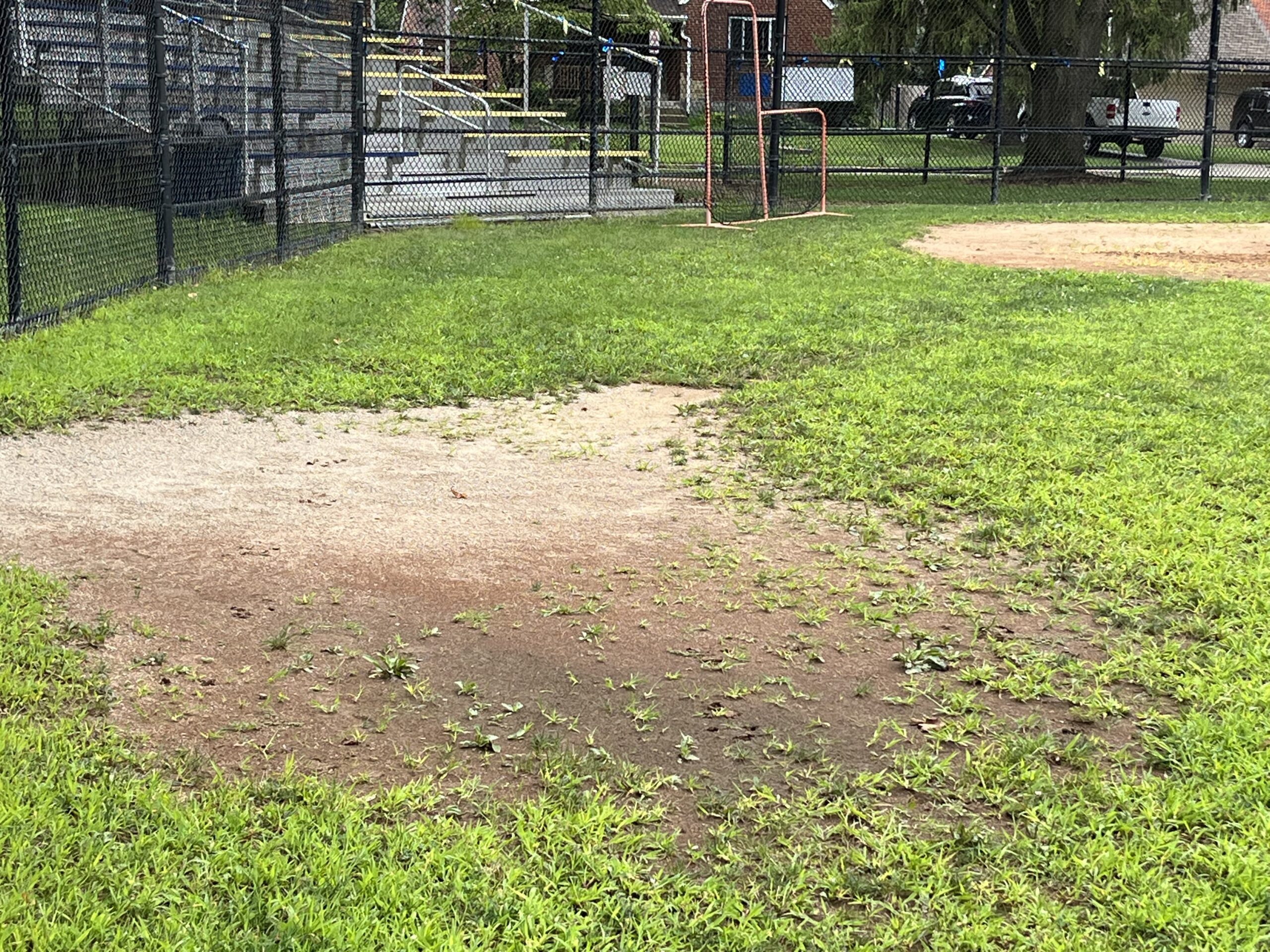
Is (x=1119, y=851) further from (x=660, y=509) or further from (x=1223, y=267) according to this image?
(x=1223, y=267)

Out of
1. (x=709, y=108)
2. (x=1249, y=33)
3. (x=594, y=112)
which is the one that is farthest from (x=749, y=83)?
(x=1249, y=33)

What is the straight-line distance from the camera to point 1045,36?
24828 mm

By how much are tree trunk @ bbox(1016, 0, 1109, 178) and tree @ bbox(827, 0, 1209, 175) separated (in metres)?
0.02

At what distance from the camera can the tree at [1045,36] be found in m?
23.6

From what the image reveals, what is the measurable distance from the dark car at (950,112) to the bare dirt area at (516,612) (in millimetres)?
15683

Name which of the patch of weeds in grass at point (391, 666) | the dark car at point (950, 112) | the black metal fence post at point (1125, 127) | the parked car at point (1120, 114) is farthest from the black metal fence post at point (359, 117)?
the parked car at point (1120, 114)

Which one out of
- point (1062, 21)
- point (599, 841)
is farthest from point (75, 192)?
point (1062, 21)

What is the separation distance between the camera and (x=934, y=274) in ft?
38.0

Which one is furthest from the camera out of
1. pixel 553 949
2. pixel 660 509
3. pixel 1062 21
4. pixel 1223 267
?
pixel 1062 21

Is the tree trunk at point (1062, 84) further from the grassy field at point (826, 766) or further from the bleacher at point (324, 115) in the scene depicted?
the grassy field at point (826, 766)

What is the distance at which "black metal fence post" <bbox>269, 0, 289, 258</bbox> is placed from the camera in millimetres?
12047

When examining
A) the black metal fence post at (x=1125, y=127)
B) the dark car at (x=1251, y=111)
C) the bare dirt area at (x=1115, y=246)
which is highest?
the dark car at (x=1251, y=111)

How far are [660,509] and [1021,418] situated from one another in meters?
2.13

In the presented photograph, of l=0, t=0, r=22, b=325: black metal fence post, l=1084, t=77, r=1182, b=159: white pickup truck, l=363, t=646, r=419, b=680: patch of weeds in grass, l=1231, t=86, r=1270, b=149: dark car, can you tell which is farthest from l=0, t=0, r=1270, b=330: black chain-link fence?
l=363, t=646, r=419, b=680: patch of weeds in grass
